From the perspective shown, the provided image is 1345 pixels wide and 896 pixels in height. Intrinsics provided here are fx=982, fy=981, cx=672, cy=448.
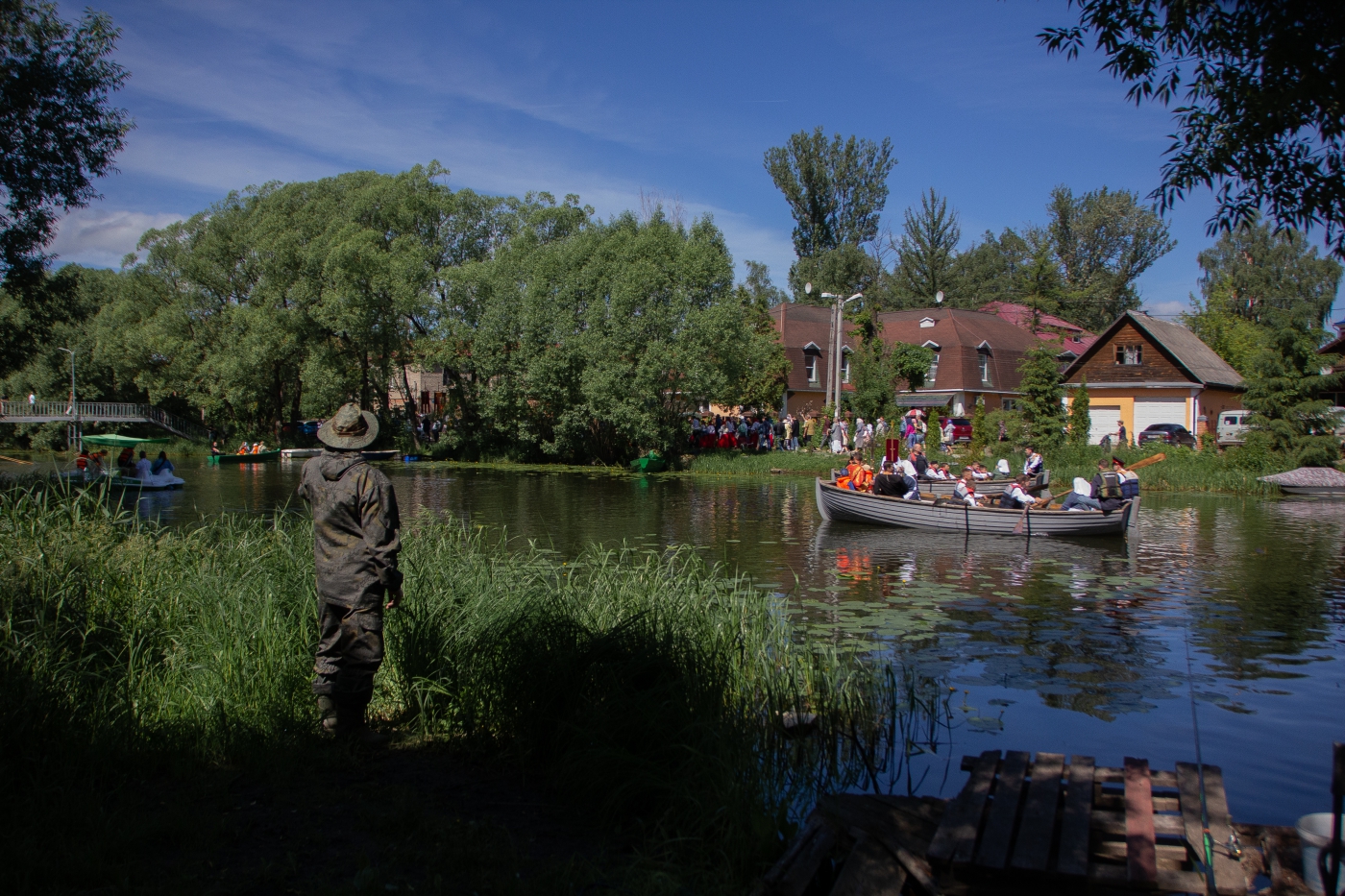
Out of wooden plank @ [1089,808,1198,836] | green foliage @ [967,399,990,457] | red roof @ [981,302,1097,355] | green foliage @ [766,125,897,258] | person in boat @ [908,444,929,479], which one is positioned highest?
green foliage @ [766,125,897,258]

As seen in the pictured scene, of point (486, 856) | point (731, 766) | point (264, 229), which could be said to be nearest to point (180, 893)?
point (486, 856)

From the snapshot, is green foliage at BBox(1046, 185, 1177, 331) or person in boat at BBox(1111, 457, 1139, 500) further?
green foliage at BBox(1046, 185, 1177, 331)

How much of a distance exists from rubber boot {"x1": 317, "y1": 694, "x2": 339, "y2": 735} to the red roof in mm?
48797

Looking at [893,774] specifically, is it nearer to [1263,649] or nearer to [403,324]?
[1263,649]

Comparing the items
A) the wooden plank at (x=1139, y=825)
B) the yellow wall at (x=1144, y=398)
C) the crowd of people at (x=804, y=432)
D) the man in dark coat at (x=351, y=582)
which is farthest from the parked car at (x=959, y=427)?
the man in dark coat at (x=351, y=582)

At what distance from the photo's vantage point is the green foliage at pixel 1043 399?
35.3 m

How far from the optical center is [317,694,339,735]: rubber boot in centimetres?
597

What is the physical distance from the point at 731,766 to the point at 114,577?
5.14 m

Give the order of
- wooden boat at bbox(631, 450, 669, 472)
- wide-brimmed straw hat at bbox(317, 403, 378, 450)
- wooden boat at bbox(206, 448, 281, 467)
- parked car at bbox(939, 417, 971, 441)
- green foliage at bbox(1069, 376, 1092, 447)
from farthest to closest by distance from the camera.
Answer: wooden boat at bbox(206, 448, 281, 467), parked car at bbox(939, 417, 971, 441), wooden boat at bbox(631, 450, 669, 472), green foliage at bbox(1069, 376, 1092, 447), wide-brimmed straw hat at bbox(317, 403, 378, 450)

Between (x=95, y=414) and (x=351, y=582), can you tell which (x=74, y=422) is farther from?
(x=351, y=582)

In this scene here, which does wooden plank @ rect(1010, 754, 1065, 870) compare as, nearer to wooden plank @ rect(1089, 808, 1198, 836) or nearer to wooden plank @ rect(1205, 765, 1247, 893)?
wooden plank @ rect(1089, 808, 1198, 836)

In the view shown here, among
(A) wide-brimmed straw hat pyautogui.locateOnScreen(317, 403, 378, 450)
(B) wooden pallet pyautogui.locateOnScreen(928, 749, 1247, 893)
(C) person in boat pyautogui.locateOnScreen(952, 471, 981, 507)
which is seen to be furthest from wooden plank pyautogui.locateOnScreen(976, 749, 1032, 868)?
(C) person in boat pyautogui.locateOnScreen(952, 471, 981, 507)

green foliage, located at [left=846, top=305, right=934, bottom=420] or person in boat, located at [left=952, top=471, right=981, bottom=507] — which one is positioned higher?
green foliage, located at [left=846, top=305, right=934, bottom=420]

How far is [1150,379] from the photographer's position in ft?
148
